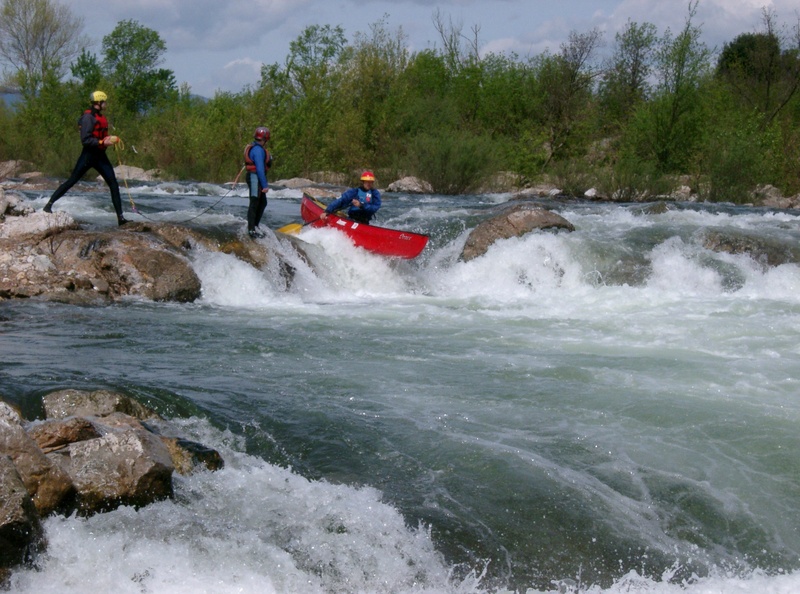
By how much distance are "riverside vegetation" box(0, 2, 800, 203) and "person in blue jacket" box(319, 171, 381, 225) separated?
11.4 metres

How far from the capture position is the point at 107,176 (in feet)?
33.9

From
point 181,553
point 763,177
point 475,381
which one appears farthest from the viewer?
point 763,177

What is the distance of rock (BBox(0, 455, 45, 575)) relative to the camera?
3.28 metres

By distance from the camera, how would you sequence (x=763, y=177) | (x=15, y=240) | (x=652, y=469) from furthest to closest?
(x=763, y=177), (x=15, y=240), (x=652, y=469)

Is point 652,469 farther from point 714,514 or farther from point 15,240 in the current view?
point 15,240

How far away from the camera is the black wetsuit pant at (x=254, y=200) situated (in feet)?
36.4

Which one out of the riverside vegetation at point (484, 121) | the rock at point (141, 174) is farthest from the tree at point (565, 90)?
the rock at point (141, 174)

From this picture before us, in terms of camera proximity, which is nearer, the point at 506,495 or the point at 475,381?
the point at 506,495

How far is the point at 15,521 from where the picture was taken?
3297 millimetres

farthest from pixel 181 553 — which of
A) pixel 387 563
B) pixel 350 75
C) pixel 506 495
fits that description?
pixel 350 75

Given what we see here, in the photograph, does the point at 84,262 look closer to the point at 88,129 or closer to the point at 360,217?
the point at 88,129

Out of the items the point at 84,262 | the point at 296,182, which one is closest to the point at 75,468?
the point at 84,262

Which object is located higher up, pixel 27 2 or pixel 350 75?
pixel 27 2

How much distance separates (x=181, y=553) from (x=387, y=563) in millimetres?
886
